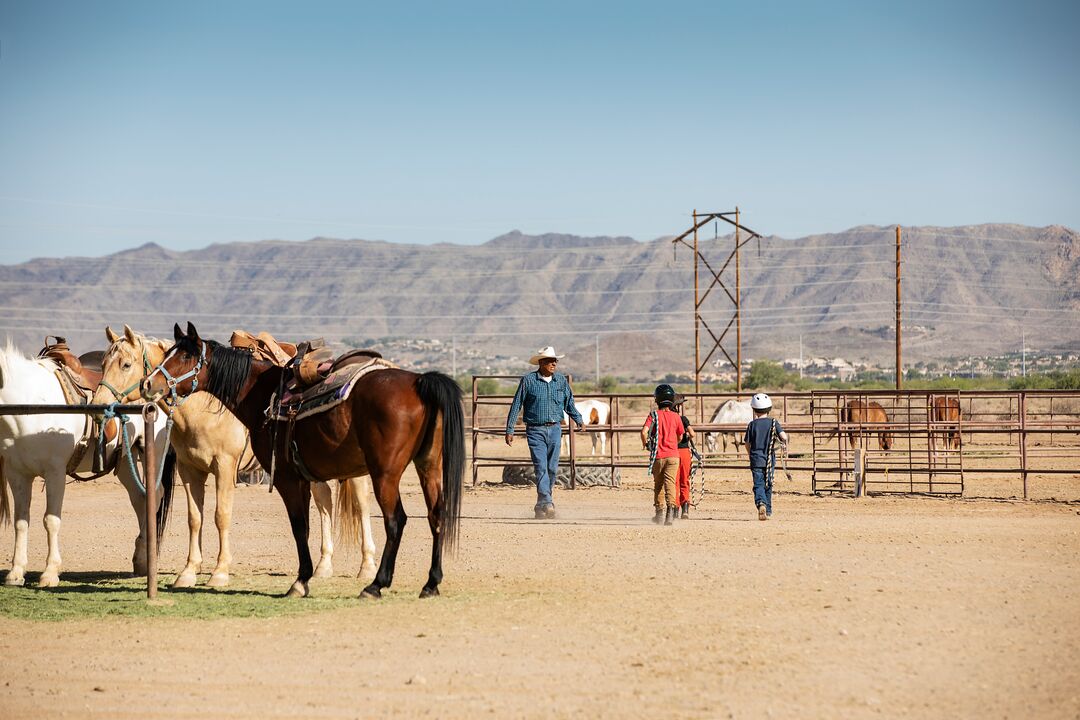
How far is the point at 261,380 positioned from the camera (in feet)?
32.0

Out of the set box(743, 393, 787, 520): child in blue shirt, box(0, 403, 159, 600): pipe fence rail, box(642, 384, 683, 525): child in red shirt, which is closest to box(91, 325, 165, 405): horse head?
box(0, 403, 159, 600): pipe fence rail

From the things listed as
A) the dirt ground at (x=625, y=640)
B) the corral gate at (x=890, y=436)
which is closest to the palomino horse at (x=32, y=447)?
the dirt ground at (x=625, y=640)

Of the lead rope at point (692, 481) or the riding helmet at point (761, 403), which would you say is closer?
the riding helmet at point (761, 403)

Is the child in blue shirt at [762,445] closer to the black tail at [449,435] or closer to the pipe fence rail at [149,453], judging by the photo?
the black tail at [449,435]

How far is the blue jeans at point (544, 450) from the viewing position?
14.6m

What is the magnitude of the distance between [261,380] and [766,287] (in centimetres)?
16855

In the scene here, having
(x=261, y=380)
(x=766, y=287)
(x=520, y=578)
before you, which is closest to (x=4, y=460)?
(x=261, y=380)

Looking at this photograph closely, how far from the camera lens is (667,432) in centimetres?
1312

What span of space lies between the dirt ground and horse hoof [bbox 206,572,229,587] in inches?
17.4

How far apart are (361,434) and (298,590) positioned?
1.28 m

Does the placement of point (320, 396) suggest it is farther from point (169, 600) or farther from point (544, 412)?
point (544, 412)

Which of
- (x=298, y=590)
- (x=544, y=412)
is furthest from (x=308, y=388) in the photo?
(x=544, y=412)

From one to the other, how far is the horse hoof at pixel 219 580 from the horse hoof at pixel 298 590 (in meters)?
0.81

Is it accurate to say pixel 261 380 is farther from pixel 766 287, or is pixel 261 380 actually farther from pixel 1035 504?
pixel 766 287
